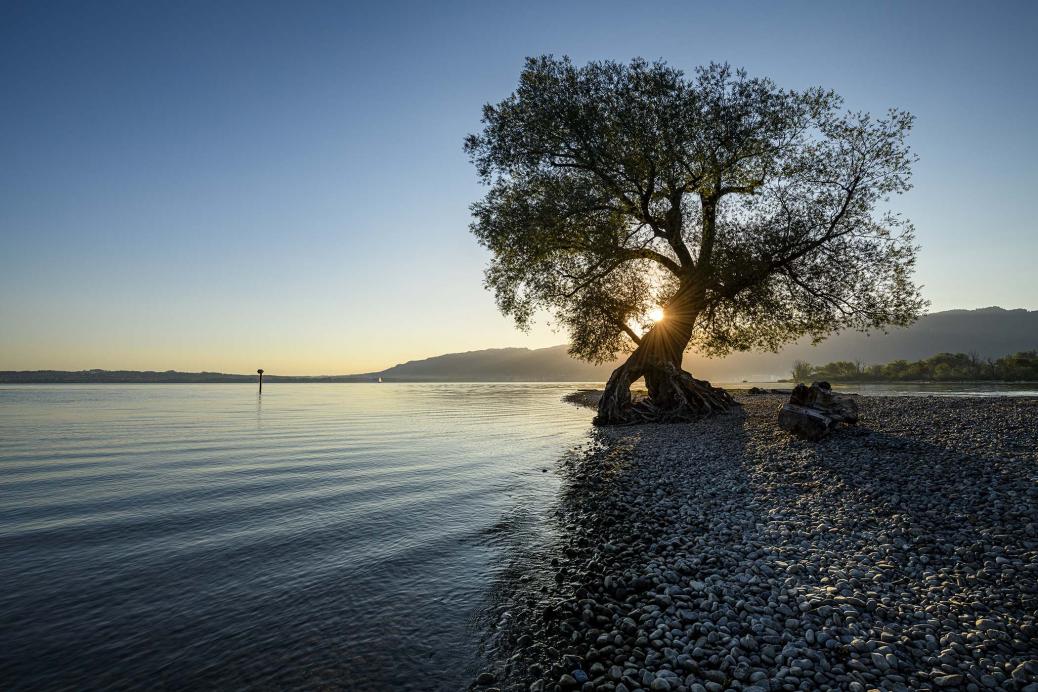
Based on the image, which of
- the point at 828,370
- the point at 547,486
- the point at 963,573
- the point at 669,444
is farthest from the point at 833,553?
the point at 828,370

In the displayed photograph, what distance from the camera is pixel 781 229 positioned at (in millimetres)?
27359

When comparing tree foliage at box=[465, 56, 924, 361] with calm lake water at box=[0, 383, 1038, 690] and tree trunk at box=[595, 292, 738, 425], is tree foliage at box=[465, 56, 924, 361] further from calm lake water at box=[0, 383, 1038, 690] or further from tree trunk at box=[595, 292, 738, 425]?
calm lake water at box=[0, 383, 1038, 690]

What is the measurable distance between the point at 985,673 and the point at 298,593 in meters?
8.45

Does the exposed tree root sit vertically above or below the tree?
below

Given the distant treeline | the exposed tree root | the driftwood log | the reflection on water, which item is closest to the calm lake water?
the reflection on water

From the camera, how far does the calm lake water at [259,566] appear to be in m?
5.34

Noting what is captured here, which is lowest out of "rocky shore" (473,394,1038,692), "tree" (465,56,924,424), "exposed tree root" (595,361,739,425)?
"rocky shore" (473,394,1038,692)

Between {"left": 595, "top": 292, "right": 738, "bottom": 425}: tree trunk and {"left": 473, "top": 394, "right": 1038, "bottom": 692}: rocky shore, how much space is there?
13.9m

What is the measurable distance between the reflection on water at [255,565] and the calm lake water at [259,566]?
34mm

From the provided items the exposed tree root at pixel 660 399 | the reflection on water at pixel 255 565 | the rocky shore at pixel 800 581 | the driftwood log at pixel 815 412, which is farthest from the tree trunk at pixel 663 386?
the rocky shore at pixel 800 581

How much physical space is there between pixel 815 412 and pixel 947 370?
3361 inches

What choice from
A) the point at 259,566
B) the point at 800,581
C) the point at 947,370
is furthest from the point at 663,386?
the point at 947,370

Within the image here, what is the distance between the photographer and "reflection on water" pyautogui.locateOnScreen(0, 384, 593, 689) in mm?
5340

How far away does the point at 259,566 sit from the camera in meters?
8.02
